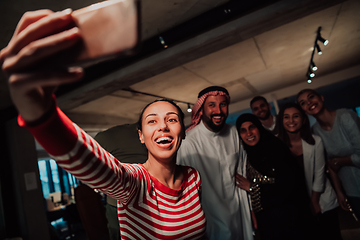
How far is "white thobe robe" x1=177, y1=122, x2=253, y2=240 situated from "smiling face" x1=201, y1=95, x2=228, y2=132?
0.47ft

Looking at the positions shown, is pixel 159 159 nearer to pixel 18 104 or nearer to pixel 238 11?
pixel 18 104

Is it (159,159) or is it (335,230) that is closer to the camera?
(159,159)

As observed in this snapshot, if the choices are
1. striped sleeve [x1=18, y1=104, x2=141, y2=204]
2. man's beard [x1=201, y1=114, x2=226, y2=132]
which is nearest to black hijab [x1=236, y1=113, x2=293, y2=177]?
man's beard [x1=201, y1=114, x2=226, y2=132]

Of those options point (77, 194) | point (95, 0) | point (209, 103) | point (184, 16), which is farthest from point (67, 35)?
point (77, 194)

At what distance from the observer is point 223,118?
6.95 ft

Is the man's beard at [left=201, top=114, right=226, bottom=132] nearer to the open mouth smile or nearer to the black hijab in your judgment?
the black hijab

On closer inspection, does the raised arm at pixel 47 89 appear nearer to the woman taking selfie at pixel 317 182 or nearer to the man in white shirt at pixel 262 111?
the woman taking selfie at pixel 317 182

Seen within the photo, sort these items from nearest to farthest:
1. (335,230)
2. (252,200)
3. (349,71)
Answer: (252,200), (335,230), (349,71)

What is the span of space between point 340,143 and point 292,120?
794mm

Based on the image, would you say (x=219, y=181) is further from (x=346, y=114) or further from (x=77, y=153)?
(x=346, y=114)

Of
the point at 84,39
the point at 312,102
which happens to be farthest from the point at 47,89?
the point at 312,102

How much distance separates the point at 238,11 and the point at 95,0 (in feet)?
6.05

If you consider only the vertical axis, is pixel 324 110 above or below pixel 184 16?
below

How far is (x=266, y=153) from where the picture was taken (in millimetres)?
2129
